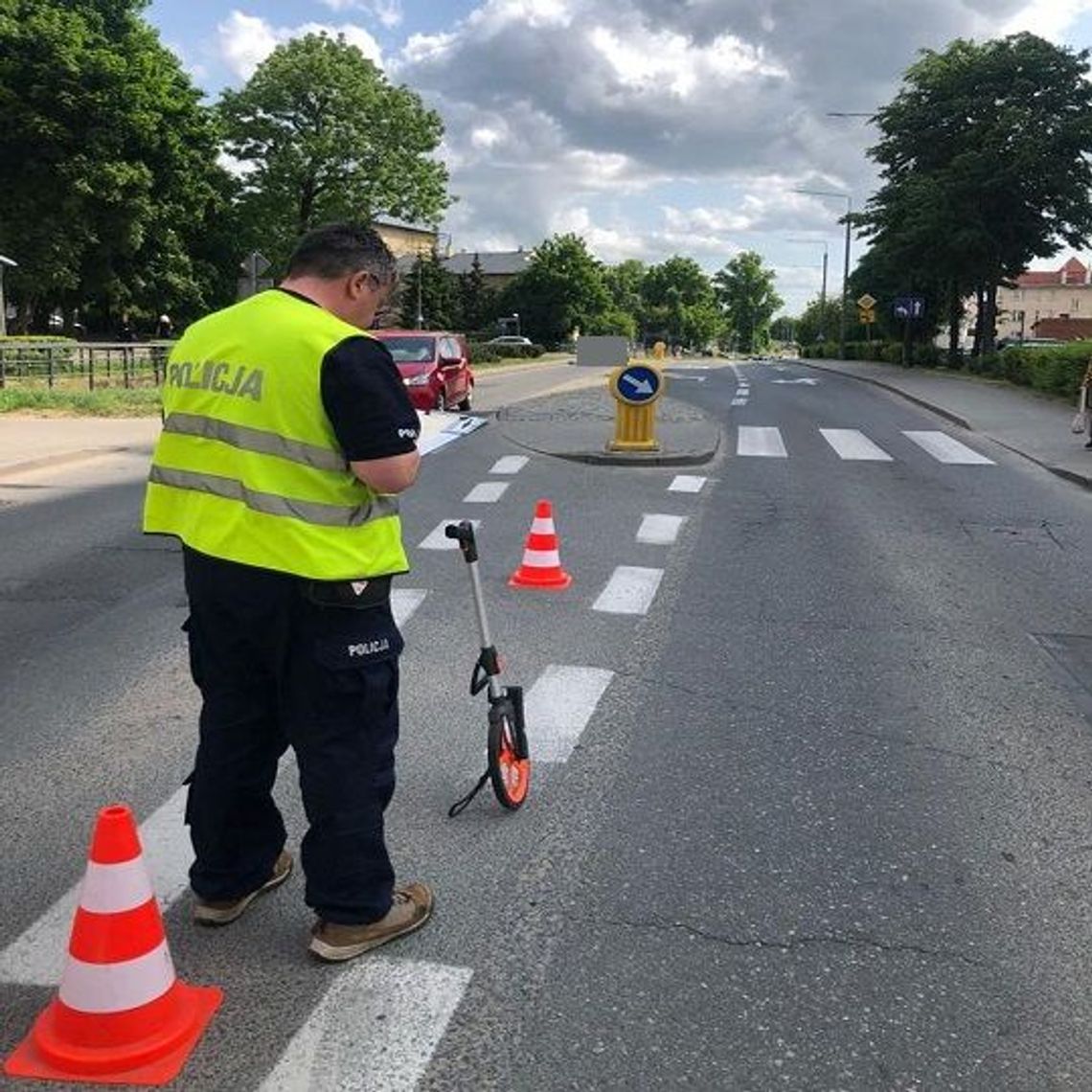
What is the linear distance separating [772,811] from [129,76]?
143 feet

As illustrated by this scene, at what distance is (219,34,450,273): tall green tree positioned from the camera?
54.6 metres

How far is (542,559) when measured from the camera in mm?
7707

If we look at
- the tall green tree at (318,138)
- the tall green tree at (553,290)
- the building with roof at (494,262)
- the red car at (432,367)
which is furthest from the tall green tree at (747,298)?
the red car at (432,367)

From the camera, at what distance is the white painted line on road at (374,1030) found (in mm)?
2615

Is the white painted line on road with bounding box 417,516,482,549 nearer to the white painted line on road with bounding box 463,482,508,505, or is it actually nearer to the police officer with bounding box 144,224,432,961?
the white painted line on road with bounding box 463,482,508,505

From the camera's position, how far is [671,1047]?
9.04 feet

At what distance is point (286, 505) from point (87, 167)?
41.3m

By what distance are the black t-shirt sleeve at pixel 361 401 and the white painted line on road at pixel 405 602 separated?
3902 mm

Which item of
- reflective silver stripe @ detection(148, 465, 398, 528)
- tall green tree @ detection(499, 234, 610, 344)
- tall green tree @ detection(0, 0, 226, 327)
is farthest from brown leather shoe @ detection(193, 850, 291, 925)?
tall green tree @ detection(499, 234, 610, 344)

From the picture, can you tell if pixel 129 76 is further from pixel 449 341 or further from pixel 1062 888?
pixel 1062 888

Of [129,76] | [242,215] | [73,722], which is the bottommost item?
[73,722]

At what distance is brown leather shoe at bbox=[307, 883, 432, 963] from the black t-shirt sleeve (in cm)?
133

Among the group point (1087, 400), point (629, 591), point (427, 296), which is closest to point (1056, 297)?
point (427, 296)

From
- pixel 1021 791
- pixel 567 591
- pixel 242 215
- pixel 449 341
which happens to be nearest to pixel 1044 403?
pixel 449 341
